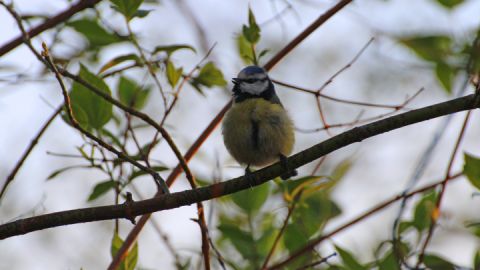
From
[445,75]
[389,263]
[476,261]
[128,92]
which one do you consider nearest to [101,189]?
[128,92]

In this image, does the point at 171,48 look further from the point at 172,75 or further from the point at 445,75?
the point at 445,75

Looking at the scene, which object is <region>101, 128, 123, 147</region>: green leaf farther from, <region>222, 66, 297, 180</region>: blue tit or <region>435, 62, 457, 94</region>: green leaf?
<region>435, 62, 457, 94</region>: green leaf

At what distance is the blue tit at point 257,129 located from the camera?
14.9 feet

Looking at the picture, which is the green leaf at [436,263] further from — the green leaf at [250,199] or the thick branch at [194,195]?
the green leaf at [250,199]

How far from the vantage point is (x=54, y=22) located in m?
3.24

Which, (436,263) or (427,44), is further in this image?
(436,263)

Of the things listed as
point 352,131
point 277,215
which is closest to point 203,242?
point 352,131

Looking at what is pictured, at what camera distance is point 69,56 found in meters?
4.46

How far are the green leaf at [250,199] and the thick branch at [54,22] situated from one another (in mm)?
1336

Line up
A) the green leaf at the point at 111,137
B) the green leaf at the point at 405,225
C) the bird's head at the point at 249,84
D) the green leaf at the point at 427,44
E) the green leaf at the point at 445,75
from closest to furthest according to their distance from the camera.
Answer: the green leaf at the point at 427,44 < the green leaf at the point at 445,75 < the green leaf at the point at 405,225 < the green leaf at the point at 111,137 < the bird's head at the point at 249,84

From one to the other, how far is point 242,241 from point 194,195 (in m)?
0.71

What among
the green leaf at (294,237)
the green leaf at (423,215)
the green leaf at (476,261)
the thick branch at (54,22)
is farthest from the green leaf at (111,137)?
the green leaf at (476,261)

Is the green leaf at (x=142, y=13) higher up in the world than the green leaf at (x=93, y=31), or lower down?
lower down

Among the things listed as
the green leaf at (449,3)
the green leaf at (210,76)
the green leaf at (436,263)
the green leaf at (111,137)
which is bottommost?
the green leaf at (436,263)
